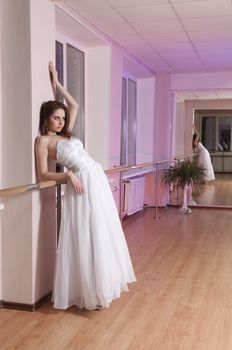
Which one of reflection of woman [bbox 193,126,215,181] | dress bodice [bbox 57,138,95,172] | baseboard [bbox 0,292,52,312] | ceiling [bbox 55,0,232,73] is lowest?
baseboard [bbox 0,292,52,312]

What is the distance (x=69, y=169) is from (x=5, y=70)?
0.78m

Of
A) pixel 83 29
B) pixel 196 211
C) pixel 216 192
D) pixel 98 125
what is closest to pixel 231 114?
pixel 216 192

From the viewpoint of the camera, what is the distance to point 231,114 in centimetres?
1152

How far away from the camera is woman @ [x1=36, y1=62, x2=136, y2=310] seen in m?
2.70

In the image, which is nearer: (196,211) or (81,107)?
(81,107)

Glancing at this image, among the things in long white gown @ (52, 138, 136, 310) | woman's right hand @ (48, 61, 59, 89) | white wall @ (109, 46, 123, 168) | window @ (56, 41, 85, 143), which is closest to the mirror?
white wall @ (109, 46, 123, 168)

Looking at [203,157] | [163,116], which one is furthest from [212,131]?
[163,116]

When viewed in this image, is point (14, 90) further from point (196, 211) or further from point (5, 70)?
point (196, 211)

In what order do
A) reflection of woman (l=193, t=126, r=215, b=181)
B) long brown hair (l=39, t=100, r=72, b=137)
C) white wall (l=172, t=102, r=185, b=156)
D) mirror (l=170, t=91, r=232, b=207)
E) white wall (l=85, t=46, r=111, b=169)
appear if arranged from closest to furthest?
long brown hair (l=39, t=100, r=72, b=137) → white wall (l=85, t=46, r=111, b=169) → mirror (l=170, t=91, r=232, b=207) → reflection of woman (l=193, t=126, r=215, b=181) → white wall (l=172, t=102, r=185, b=156)

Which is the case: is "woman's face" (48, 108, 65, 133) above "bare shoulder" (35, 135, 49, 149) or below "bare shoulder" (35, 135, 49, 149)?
above

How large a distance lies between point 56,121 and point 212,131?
9.20 meters

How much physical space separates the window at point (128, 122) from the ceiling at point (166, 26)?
0.86 m

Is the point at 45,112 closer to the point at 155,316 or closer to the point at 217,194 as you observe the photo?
the point at 155,316

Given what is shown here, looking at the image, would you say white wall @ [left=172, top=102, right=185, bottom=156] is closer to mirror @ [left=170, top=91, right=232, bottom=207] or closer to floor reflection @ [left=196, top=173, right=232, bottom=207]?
mirror @ [left=170, top=91, right=232, bottom=207]
